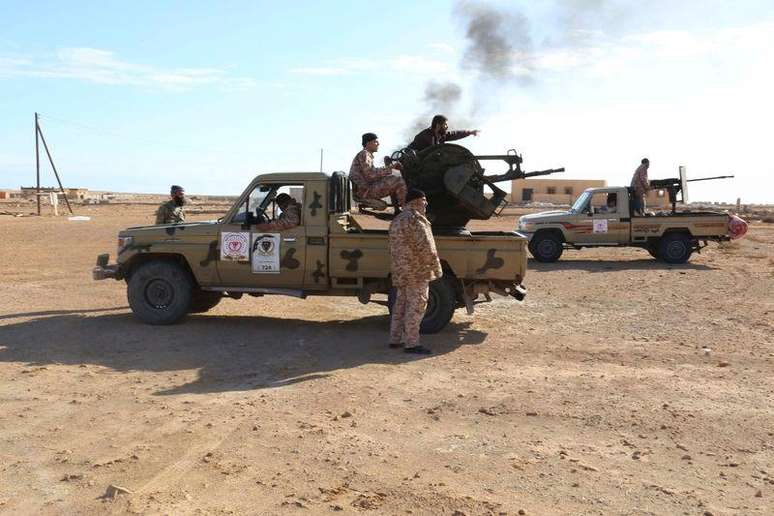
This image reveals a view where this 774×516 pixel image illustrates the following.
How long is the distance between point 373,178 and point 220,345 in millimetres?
2619

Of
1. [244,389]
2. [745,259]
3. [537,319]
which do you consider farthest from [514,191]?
[244,389]

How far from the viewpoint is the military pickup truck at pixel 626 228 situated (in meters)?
17.5

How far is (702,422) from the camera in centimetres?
554

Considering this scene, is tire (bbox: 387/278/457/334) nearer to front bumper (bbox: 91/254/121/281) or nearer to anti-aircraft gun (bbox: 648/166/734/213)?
front bumper (bbox: 91/254/121/281)

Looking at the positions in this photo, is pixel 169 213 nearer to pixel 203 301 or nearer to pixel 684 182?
pixel 203 301

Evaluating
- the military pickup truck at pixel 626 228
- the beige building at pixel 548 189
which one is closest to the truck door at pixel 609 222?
the military pickup truck at pixel 626 228

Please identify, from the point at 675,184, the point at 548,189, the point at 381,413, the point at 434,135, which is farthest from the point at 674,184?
the point at 548,189

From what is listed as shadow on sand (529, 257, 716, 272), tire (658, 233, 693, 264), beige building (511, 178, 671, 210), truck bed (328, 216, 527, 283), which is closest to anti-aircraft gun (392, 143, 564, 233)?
truck bed (328, 216, 527, 283)

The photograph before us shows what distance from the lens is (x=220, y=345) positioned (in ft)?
26.6

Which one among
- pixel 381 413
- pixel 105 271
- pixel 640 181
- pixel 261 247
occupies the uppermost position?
pixel 640 181

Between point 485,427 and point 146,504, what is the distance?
7.95 feet

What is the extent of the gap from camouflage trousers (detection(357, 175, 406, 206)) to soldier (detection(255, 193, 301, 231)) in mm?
831

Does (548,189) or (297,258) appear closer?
(297,258)

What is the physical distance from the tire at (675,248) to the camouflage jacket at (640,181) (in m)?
1.22
